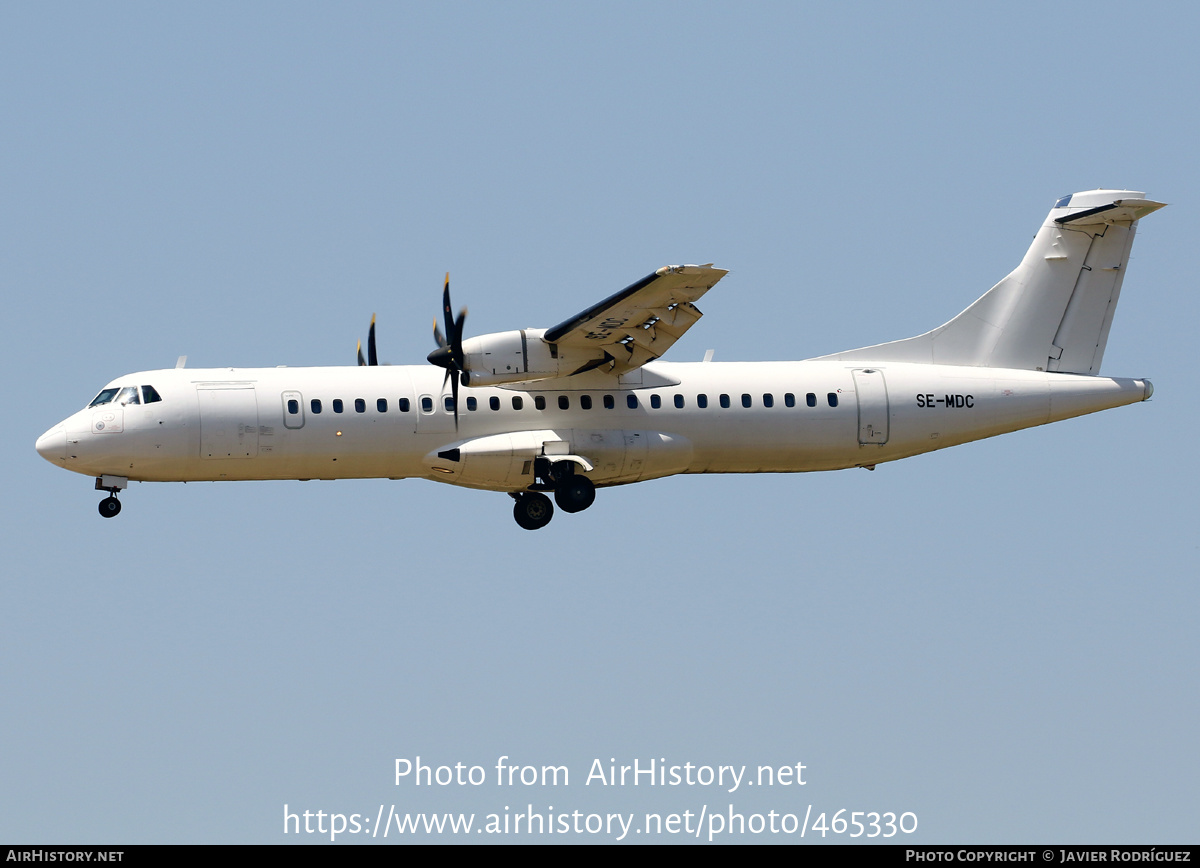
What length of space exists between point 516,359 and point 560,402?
5.42 ft

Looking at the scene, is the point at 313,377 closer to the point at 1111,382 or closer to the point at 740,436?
the point at 740,436

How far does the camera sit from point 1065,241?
32625mm

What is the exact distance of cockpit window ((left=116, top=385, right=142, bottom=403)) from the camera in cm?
2880

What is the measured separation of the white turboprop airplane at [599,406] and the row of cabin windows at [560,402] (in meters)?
0.03

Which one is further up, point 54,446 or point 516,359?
point 516,359

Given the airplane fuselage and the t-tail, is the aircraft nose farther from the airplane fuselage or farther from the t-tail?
the t-tail

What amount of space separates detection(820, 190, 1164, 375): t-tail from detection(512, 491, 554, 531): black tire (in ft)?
22.9

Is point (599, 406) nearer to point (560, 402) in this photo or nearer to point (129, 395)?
point (560, 402)

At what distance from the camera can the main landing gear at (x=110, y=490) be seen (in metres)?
28.8

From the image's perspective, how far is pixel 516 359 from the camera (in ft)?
93.0

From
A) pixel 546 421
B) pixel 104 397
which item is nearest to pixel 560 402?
pixel 546 421

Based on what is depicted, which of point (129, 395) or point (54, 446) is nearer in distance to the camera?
point (54, 446)

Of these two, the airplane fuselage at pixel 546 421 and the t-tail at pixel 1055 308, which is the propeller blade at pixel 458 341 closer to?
the airplane fuselage at pixel 546 421
